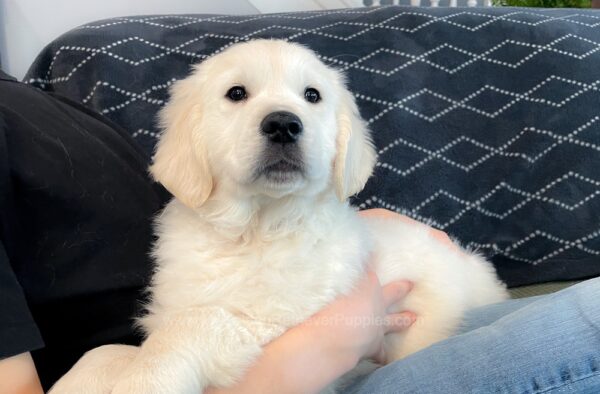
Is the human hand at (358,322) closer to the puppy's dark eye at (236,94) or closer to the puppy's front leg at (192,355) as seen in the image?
the puppy's front leg at (192,355)

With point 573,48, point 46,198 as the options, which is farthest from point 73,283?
point 573,48

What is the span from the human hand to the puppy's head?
20 cm

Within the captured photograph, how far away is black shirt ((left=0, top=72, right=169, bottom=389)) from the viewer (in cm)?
108

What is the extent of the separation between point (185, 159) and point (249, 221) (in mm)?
175

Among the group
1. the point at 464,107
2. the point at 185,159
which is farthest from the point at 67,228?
the point at 464,107

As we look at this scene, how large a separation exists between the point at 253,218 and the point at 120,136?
507 millimetres

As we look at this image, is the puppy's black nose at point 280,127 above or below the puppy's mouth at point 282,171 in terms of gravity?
above

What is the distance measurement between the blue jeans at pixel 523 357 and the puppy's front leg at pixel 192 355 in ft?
0.78

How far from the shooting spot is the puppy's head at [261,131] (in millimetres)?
1040

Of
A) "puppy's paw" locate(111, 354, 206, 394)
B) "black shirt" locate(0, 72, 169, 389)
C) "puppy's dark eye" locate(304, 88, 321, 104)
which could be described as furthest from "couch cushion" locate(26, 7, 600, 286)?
"puppy's paw" locate(111, 354, 206, 394)

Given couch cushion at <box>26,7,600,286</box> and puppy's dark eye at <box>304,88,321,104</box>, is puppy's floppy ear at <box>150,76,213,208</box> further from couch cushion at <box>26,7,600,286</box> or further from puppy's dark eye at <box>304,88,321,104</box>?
couch cushion at <box>26,7,600,286</box>

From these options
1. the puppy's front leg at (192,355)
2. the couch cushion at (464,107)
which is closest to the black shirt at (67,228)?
the puppy's front leg at (192,355)

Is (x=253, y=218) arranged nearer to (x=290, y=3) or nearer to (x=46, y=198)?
(x=46, y=198)

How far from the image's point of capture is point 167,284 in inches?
43.9
